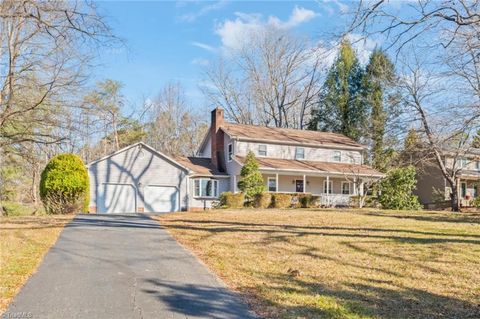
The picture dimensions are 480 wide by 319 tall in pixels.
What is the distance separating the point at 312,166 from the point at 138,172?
1290 centimetres

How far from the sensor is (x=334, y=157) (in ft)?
115

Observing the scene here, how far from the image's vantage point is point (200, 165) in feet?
108

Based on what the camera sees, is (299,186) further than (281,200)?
Yes

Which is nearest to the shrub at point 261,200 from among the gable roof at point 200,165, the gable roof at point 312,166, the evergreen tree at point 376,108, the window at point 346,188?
the gable roof at point 312,166

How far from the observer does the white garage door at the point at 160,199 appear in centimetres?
2756

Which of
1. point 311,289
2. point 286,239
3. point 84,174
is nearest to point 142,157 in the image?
point 84,174

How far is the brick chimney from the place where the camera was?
109ft

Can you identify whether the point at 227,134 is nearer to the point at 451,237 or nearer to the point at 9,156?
the point at 9,156

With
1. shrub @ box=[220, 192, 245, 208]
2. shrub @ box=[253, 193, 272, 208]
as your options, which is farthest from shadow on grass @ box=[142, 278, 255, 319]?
shrub @ box=[253, 193, 272, 208]

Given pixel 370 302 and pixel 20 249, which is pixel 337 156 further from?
pixel 370 302

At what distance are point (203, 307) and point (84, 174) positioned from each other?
1667 centimetres

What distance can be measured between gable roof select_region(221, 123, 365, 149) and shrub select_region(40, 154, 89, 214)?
13151 mm

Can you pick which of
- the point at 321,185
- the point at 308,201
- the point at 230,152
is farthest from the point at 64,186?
the point at 321,185

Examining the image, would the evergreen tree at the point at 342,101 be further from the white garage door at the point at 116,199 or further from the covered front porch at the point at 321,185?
the white garage door at the point at 116,199
